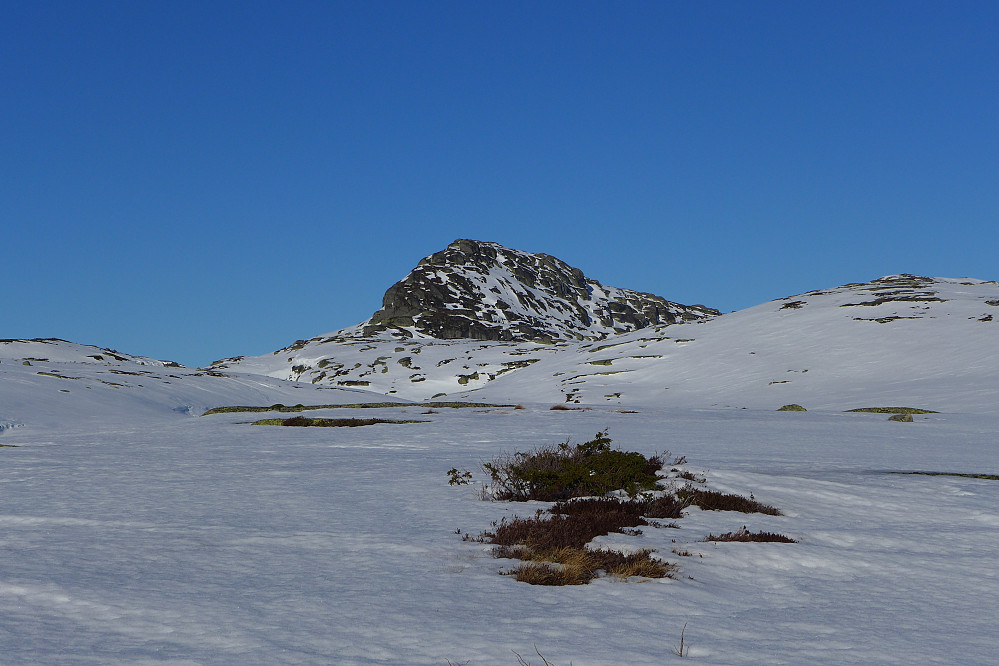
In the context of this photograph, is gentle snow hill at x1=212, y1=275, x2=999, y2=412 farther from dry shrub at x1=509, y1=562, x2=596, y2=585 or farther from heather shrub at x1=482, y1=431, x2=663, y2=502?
dry shrub at x1=509, y1=562, x2=596, y2=585

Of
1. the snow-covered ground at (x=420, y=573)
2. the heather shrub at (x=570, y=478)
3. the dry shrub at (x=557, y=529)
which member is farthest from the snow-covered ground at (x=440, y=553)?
the heather shrub at (x=570, y=478)

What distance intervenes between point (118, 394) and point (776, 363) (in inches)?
1924

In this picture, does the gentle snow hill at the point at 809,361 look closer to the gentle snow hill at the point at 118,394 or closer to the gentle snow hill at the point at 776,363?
the gentle snow hill at the point at 776,363

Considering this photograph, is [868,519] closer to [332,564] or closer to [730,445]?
[332,564]

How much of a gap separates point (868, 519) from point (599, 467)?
415 centimetres

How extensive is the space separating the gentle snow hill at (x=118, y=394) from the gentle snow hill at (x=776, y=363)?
56.6 feet

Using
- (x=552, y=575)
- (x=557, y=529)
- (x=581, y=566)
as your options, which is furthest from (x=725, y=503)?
(x=552, y=575)

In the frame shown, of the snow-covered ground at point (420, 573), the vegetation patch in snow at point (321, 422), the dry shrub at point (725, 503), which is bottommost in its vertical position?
the snow-covered ground at point (420, 573)

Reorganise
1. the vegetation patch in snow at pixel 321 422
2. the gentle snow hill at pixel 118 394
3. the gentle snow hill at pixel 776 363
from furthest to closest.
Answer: the gentle snow hill at pixel 776 363
the gentle snow hill at pixel 118 394
the vegetation patch in snow at pixel 321 422

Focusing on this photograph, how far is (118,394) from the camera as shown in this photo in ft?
128

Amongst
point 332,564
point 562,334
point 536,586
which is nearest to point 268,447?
point 332,564

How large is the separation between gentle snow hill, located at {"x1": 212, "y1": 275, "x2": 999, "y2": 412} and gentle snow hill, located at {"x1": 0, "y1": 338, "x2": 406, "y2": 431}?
1725cm

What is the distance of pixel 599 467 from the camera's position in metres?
12.6

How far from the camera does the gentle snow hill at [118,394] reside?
31422 millimetres
